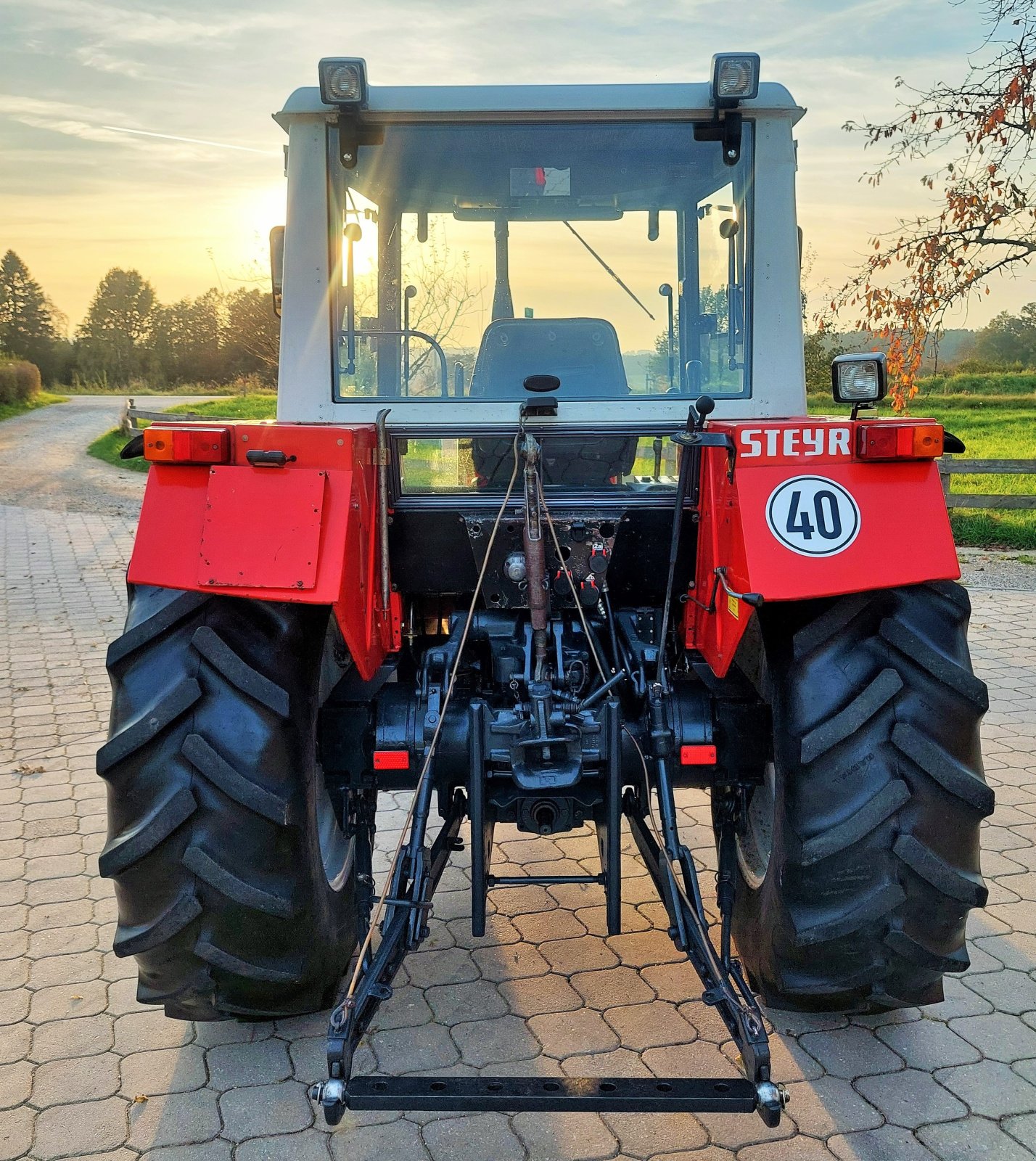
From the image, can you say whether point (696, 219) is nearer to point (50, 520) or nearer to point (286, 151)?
point (286, 151)

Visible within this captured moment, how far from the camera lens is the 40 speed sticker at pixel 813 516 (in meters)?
2.61

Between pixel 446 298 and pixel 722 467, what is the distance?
113 cm

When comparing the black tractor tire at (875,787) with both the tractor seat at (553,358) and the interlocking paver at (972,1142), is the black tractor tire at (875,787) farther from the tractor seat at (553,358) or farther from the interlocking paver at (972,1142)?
the tractor seat at (553,358)

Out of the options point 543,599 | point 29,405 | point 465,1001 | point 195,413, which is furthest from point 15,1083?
point 29,405

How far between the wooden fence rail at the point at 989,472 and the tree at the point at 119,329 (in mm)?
49483

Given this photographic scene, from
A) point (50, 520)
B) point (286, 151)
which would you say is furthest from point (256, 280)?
point (286, 151)

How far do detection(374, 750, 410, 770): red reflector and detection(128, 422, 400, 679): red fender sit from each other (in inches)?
11.1

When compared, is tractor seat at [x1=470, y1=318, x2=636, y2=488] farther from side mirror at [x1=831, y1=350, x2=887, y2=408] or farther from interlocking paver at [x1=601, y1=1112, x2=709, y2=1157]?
interlocking paver at [x1=601, y1=1112, x2=709, y2=1157]

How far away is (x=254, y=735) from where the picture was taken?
105 inches

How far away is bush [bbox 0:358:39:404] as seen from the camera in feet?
117

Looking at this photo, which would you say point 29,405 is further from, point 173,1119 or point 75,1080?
point 173,1119

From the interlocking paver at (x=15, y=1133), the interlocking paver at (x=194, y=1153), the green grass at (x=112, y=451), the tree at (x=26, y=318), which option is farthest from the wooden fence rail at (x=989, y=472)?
the tree at (x=26, y=318)

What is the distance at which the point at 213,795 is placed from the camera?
2.64 m

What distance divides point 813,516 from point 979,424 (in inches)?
1032
